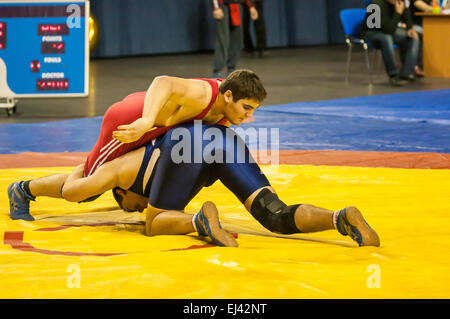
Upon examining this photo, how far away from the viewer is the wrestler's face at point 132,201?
3176 millimetres

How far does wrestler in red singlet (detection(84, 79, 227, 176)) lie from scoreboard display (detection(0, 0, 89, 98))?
11.6 ft

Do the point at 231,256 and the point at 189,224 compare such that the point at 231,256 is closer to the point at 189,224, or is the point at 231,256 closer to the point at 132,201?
the point at 189,224

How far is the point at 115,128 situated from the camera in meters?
3.17

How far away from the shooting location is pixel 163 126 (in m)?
3.10

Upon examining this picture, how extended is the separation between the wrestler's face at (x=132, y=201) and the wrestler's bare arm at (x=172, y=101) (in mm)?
289

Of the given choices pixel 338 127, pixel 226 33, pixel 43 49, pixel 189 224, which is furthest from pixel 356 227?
pixel 226 33

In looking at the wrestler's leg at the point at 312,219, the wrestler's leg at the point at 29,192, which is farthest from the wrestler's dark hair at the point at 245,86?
the wrestler's leg at the point at 29,192

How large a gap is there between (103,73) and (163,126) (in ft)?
24.1

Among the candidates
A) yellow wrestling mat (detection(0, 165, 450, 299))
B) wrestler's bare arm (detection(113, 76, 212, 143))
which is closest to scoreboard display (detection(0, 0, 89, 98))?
yellow wrestling mat (detection(0, 165, 450, 299))

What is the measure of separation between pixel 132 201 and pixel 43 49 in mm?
3702

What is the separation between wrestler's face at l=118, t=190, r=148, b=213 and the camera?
10.4 ft

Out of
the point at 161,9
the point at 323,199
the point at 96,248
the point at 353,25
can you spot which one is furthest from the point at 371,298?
the point at 161,9

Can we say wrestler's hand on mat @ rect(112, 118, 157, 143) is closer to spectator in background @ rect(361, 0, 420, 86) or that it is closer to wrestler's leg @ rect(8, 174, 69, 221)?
wrestler's leg @ rect(8, 174, 69, 221)
